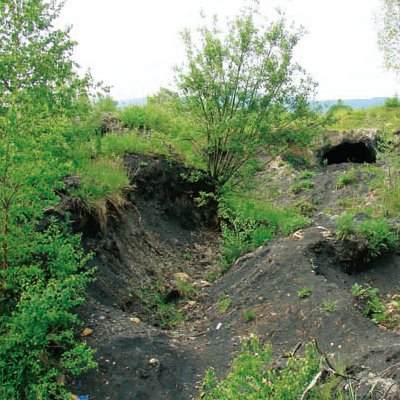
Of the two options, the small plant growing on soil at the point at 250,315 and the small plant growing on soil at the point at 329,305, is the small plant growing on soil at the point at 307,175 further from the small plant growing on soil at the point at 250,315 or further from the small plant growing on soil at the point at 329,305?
the small plant growing on soil at the point at 329,305

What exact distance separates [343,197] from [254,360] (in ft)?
24.6

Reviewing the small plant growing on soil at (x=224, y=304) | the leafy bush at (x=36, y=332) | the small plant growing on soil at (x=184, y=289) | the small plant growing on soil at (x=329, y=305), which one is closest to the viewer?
the leafy bush at (x=36, y=332)

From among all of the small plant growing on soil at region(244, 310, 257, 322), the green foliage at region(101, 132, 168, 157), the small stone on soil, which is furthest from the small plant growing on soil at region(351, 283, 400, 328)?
the green foliage at region(101, 132, 168, 157)

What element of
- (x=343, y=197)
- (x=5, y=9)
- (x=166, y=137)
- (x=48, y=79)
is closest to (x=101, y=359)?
(x=48, y=79)

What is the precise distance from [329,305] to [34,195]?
307 centimetres

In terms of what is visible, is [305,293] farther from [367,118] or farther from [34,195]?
[367,118]

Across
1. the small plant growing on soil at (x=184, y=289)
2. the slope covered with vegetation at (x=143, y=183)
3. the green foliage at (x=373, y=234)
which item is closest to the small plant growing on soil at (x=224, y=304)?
the slope covered with vegetation at (x=143, y=183)

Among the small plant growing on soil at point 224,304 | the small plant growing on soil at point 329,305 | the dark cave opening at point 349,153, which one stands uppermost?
the dark cave opening at point 349,153

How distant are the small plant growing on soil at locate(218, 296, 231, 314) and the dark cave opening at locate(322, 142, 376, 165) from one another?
923cm

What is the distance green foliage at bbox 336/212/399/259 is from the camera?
6488 mm

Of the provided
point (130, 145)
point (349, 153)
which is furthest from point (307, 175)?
point (130, 145)

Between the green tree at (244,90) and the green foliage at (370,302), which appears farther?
the green tree at (244,90)

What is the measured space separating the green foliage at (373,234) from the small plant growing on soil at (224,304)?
67.7 inches

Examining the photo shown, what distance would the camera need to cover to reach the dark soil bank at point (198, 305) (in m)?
4.55
